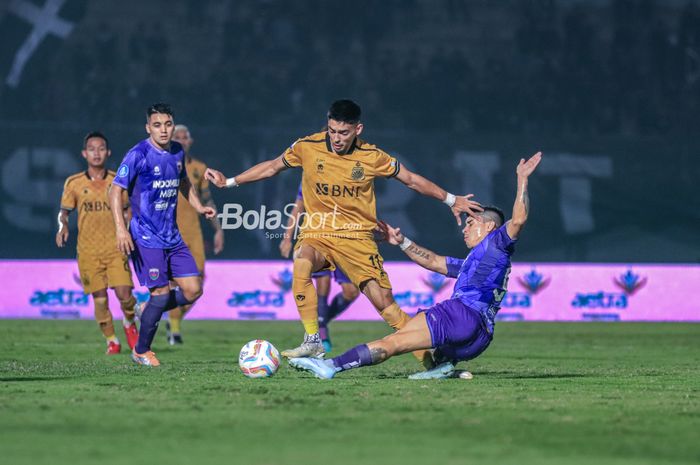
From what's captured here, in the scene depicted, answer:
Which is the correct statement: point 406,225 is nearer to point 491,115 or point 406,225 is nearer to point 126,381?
point 491,115

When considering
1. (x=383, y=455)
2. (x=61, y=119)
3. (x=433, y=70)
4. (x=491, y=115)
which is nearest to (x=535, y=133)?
(x=491, y=115)

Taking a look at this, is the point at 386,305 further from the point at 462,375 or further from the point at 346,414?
the point at 346,414

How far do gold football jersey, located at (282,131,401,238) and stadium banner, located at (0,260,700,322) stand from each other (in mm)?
7924

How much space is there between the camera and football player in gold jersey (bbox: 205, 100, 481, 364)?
9.22 metres

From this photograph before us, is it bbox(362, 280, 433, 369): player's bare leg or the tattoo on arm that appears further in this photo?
bbox(362, 280, 433, 369): player's bare leg

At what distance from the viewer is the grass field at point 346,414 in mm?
5152

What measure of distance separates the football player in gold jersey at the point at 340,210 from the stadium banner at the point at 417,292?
25.9 ft

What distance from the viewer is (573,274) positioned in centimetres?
1775

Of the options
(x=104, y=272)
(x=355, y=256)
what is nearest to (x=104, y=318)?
(x=104, y=272)

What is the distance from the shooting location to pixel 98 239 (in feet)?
40.7

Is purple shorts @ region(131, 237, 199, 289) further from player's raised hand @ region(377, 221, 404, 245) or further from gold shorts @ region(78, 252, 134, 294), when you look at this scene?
gold shorts @ region(78, 252, 134, 294)

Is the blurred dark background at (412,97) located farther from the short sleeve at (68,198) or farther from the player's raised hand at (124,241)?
the player's raised hand at (124,241)

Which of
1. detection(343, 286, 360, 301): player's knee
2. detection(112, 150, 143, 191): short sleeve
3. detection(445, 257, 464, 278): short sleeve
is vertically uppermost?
detection(112, 150, 143, 191): short sleeve

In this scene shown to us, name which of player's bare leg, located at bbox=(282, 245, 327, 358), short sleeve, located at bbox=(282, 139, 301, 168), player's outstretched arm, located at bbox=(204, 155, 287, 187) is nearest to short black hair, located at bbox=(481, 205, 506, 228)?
player's bare leg, located at bbox=(282, 245, 327, 358)
